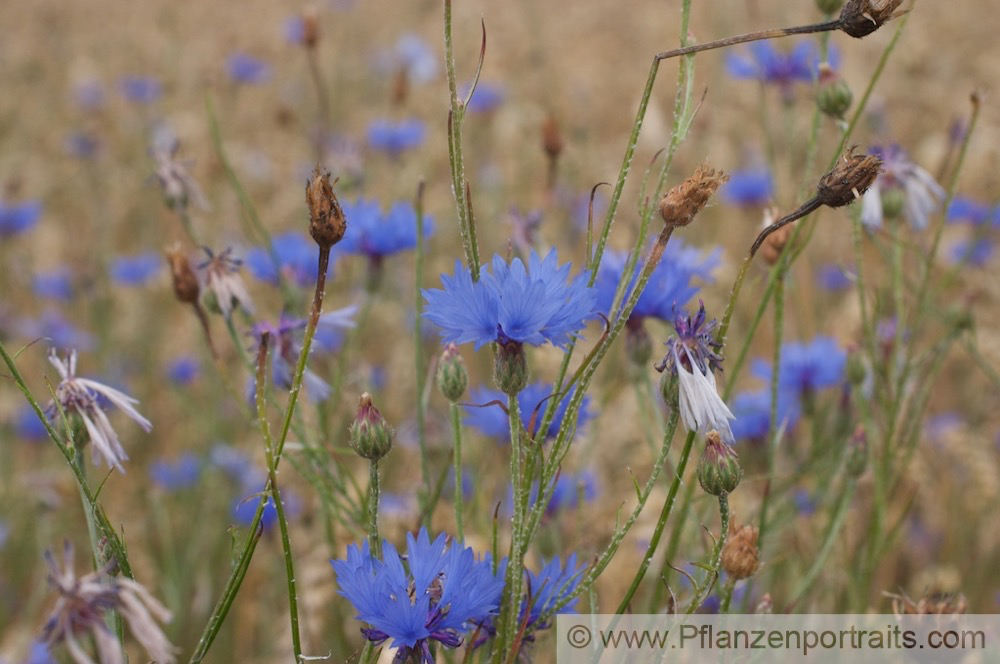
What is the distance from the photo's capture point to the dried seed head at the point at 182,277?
1.23 metres

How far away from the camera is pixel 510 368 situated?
0.87 m

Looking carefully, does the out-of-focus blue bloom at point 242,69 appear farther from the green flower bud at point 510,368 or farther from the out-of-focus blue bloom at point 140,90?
the green flower bud at point 510,368

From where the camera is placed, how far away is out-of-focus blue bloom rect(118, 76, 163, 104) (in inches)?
154

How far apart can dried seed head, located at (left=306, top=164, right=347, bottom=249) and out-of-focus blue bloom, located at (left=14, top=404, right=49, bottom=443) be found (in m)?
1.94

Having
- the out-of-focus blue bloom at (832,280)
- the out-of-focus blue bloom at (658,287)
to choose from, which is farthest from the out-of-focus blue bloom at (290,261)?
the out-of-focus blue bloom at (832,280)

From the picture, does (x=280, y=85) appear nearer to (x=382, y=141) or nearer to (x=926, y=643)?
(x=382, y=141)

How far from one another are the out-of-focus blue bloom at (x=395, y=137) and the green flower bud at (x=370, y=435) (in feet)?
6.24

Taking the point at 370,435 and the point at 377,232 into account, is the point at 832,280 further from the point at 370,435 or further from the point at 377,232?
the point at 370,435

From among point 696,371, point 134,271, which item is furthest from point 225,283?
point 134,271

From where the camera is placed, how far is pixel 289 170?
3961 mm

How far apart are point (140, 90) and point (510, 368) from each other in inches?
138

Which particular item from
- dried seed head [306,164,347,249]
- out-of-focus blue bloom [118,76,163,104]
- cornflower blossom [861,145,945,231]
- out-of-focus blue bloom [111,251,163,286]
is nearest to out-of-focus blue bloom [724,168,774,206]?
cornflower blossom [861,145,945,231]

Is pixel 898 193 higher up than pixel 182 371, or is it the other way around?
pixel 182 371

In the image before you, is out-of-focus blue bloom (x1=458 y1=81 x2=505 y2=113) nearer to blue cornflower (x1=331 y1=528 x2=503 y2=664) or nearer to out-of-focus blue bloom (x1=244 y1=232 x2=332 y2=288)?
out-of-focus blue bloom (x1=244 y1=232 x2=332 y2=288)
